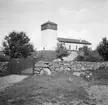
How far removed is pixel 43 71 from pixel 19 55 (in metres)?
12.4

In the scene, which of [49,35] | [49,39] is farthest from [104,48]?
[49,39]

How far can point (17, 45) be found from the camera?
869 inches

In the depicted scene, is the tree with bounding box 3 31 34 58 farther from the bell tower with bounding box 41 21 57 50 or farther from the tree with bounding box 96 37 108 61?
the bell tower with bounding box 41 21 57 50

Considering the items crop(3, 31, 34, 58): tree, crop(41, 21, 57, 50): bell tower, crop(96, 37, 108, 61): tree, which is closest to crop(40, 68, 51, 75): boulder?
crop(3, 31, 34, 58): tree

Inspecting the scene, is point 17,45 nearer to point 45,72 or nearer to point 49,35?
point 45,72

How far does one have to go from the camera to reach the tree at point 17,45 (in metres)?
22.0

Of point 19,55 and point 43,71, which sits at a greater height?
point 19,55

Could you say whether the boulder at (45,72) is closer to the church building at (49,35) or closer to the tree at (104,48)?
the tree at (104,48)

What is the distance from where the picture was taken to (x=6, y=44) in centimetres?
2291

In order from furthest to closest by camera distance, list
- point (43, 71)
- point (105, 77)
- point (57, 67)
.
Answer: point (57, 67) < point (43, 71) < point (105, 77)

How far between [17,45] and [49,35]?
100 feet

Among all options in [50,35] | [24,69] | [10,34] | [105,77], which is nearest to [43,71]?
[24,69]

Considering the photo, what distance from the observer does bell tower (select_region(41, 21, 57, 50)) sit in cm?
5162

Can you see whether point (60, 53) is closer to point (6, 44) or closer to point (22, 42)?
point (22, 42)
